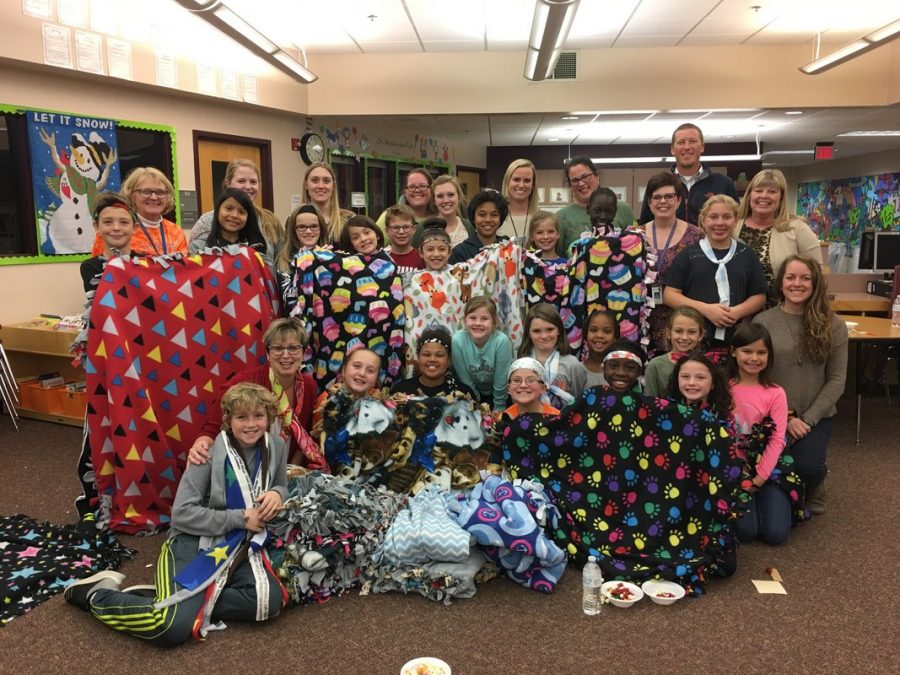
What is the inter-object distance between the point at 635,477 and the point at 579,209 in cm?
194

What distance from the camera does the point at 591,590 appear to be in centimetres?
245

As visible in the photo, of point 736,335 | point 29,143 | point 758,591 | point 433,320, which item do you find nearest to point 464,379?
point 433,320

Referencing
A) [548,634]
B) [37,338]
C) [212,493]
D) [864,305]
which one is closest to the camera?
[548,634]

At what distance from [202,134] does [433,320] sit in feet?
13.9

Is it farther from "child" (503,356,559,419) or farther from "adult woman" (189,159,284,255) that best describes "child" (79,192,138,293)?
"child" (503,356,559,419)

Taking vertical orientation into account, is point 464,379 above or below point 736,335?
below

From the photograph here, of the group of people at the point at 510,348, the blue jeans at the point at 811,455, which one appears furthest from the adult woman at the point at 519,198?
the blue jeans at the point at 811,455

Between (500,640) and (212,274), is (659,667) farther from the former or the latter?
(212,274)

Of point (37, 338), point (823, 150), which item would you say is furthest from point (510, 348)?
point (823, 150)

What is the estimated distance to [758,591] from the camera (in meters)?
2.59

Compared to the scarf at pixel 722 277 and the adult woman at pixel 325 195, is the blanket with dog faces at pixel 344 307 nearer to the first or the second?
the adult woman at pixel 325 195

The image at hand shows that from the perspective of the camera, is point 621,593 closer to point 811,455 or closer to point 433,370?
point 433,370

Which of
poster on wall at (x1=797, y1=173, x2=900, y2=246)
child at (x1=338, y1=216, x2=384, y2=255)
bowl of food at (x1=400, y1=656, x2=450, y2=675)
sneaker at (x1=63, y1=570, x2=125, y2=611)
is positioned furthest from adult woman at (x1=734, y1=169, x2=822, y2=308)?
poster on wall at (x1=797, y1=173, x2=900, y2=246)

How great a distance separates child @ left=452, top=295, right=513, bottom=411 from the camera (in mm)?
3328
